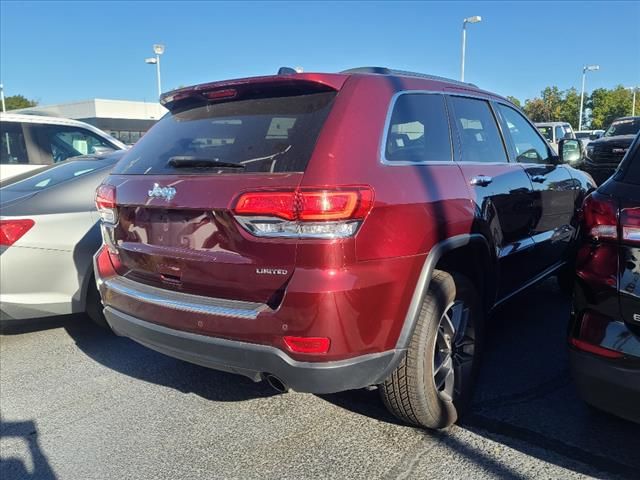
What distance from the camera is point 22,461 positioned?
2.93m

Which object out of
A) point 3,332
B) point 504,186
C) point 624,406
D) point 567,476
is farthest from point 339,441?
point 3,332

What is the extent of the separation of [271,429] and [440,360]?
1030 mm

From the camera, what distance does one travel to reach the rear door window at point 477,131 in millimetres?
3449

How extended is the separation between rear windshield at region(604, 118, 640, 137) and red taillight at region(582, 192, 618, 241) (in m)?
13.4

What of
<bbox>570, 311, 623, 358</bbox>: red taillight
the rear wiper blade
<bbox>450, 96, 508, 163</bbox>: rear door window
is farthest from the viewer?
<bbox>450, 96, 508, 163</bbox>: rear door window

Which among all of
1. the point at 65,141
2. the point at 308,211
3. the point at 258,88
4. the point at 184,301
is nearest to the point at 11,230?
the point at 184,301

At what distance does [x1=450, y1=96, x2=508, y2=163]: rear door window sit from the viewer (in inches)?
136

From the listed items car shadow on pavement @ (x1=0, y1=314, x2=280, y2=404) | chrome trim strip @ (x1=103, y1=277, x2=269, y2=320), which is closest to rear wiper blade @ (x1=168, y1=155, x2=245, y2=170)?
chrome trim strip @ (x1=103, y1=277, x2=269, y2=320)

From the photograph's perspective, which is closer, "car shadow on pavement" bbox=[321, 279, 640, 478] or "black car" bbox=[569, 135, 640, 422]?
"black car" bbox=[569, 135, 640, 422]

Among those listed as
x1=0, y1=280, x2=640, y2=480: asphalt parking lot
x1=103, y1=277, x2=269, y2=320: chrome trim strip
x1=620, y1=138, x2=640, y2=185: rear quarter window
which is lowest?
x1=0, y1=280, x2=640, y2=480: asphalt parking lot

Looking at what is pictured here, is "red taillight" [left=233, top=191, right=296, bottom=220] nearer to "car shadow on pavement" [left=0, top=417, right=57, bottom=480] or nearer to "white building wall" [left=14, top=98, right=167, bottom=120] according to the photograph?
"car shadow on pavement" [left=0, top=417, right=57, bottom=480]

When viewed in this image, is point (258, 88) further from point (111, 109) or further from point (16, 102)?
point (16, 102)

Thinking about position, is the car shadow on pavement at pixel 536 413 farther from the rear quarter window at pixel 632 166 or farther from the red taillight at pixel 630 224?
the rear quarter window at pixel 632 166

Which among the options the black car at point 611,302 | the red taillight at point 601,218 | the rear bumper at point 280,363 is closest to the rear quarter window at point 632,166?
the black car at point 611,302
